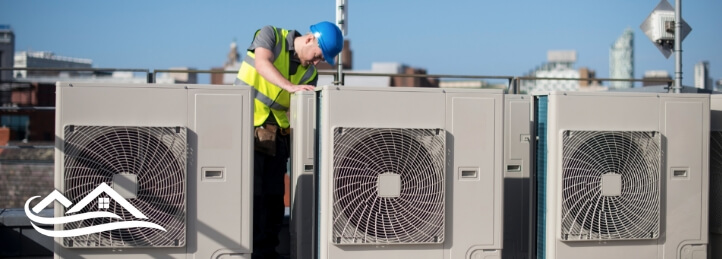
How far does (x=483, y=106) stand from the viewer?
453 cm

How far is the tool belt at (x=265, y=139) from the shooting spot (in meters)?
5.07

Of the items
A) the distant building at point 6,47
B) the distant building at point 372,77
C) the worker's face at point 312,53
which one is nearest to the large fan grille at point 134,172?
the worker's face at point 312,53

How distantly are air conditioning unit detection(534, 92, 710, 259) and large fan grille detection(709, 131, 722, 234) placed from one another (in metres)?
0.32

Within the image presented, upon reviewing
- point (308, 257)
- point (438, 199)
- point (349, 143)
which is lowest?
point (308, 257)

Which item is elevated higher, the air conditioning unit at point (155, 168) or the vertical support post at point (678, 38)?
the vertical support post at point (678, 38)

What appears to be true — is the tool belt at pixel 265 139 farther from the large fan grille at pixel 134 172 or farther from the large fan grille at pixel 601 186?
the large fan grille at pixel 601 186

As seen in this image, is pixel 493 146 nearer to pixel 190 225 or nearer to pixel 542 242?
pixel 542 242

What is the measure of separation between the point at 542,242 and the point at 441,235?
688mm

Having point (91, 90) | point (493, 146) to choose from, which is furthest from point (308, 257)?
point (91, 90)

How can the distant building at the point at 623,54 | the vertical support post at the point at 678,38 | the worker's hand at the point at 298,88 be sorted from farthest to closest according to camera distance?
the distant building at the point at 623,54
the vertical support post at the point at 678,38
the worker's hand at the point at 298,88

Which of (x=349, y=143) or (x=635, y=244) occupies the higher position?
(x=349, y=143)

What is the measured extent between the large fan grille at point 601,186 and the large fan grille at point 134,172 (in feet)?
6.53

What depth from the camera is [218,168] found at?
14.3 ft

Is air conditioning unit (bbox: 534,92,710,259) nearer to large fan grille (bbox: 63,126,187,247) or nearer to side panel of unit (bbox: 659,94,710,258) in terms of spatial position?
side panel of unit (bbox: 659,94,710,258)
